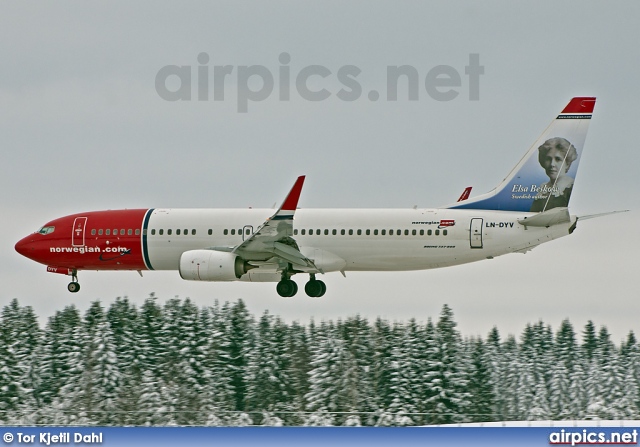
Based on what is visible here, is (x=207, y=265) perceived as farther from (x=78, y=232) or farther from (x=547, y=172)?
(x=547, y=172)

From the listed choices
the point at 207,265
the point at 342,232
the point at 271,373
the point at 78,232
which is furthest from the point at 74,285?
the point at 271,373

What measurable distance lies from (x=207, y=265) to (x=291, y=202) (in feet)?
18.3

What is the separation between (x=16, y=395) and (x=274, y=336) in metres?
21.7

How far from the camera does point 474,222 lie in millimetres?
67562

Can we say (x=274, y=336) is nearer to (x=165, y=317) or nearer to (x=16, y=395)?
(x=165, y=317)

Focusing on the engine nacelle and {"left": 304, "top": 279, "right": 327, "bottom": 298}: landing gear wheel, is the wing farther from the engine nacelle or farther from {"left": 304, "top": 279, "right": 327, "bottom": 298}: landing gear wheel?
{"left": 304, "top": 279, "right": 327, "bottom": 298}: landing gear wheel

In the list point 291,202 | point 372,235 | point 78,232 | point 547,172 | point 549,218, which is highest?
point 547,172

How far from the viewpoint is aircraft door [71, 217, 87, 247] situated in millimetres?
72562

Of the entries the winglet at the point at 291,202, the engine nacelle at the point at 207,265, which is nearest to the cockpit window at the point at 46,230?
the engine nacelle at the point at 207,265

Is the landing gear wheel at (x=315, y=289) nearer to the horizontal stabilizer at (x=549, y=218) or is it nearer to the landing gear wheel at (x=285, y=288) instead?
the landing gear wheel at (x=285, y=288)

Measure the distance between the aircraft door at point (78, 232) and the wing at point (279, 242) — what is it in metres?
9.10

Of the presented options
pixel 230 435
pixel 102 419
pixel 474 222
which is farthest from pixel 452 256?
pixel 102 419

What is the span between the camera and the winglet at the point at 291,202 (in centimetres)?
6481

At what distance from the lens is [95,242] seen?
2840 inches
